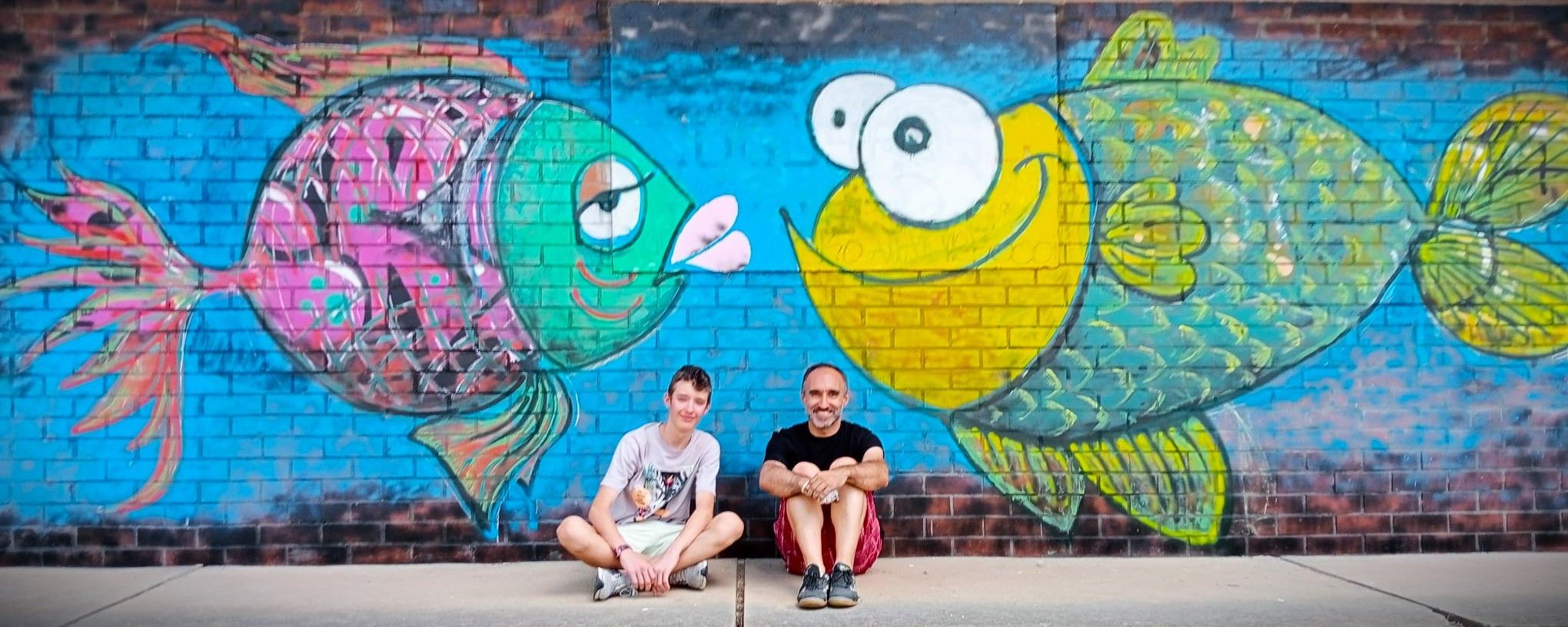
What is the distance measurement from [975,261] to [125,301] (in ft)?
13.7

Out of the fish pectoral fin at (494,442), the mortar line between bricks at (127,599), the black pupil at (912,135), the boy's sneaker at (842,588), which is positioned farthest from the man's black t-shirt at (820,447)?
the mortar line between bricks at (127,599)

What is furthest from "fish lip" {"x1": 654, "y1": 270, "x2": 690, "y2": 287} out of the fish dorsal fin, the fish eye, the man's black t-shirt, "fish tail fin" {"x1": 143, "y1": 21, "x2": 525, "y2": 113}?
the fish dorsal fin

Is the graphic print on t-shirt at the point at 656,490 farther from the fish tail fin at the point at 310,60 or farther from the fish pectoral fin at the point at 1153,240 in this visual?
the fish pectoral fin at the point at 1153,240

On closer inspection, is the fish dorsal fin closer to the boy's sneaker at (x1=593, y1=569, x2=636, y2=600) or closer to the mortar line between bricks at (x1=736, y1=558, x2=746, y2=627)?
the mortar line between bricks at (x1=736, y1=558, x2=746, y2=627)

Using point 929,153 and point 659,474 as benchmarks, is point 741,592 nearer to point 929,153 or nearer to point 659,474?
point 659,474

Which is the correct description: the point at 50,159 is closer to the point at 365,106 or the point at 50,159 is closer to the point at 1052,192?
the point at 365,106

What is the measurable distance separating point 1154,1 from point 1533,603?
3233mm

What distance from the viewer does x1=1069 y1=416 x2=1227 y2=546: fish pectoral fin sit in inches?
235

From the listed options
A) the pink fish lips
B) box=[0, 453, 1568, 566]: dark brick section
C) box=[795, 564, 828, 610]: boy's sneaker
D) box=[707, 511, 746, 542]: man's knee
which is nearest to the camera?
box=[795, 564, 828, 610]: boy's sneaker

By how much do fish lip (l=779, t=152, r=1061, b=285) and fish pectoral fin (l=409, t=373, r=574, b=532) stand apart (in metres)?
1.46

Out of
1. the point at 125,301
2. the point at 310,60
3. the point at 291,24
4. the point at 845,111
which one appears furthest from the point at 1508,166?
the point at 125,301

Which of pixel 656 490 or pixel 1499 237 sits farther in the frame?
pixel 1499 237

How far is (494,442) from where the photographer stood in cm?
587

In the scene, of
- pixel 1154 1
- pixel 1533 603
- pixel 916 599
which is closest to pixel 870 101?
pixel 1154 1
